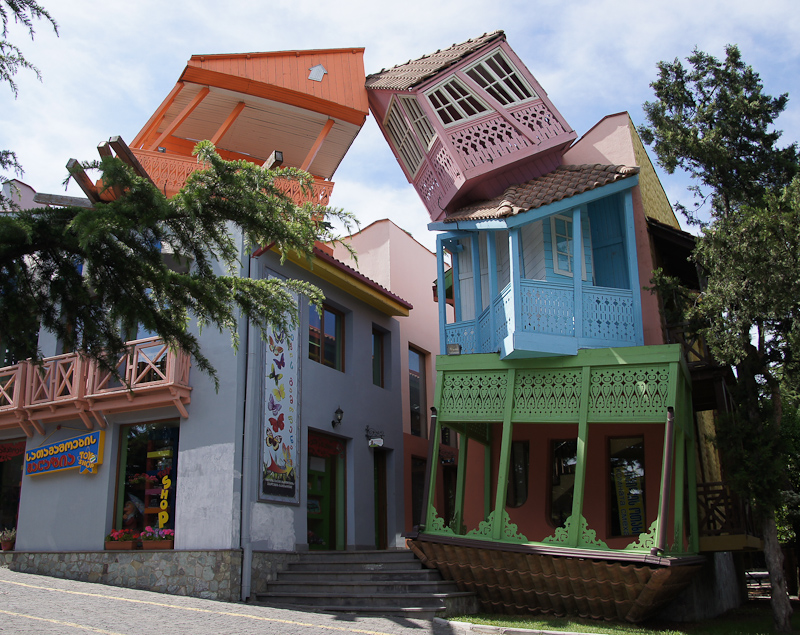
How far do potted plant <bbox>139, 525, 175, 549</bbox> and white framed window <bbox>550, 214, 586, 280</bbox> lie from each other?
304 inches

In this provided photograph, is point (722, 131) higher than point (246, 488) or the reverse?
higher

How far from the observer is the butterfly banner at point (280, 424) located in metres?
12.2

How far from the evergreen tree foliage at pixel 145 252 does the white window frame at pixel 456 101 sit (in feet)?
21.9

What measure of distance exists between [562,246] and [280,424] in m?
5.78

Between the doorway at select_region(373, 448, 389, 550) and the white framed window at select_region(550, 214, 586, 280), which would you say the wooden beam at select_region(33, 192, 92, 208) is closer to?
the white framed window at select_region(550, 214, 586, 280)

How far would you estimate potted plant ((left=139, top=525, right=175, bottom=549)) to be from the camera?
1177 cm

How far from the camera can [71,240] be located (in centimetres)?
648

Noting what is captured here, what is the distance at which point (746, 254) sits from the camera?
9.91 m

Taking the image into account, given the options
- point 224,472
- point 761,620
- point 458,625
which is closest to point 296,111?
point 224,472

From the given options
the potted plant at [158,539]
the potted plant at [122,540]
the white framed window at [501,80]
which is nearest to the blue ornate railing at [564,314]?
the white framed window at [501,80]

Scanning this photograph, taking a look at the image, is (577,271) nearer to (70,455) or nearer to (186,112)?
(186,112)

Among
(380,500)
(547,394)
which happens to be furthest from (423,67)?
(380,500)

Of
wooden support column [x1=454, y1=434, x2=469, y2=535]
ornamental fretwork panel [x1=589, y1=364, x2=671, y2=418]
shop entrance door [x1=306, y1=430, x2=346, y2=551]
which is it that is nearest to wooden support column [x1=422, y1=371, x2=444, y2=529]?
wooden support column [x1=454, y1=434, x2=469, y2=535]

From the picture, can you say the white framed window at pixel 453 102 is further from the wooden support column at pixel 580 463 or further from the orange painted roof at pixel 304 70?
the wooden support column at pixel 580 463
